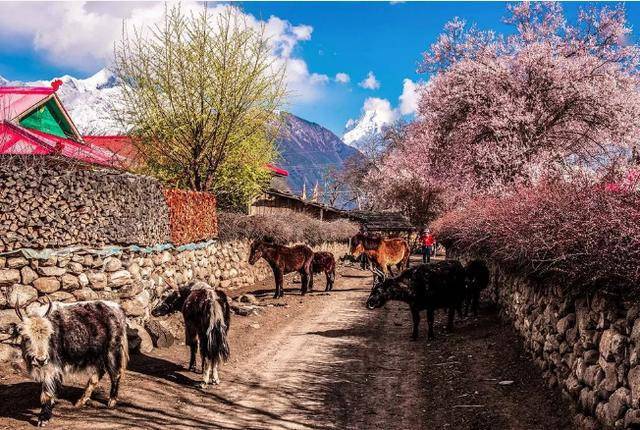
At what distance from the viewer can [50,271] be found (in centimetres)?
1032

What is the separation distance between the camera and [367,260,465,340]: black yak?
1226 cm

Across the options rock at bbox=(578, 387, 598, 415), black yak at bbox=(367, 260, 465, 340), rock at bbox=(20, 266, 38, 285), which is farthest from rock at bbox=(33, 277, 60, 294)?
rock at bbox=(578, 387, 598, 415)

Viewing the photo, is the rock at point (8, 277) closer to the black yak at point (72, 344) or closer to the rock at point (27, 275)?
the rock at point (27, 275)

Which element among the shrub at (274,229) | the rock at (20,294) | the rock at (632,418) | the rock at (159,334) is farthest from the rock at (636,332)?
the shrub at (274,229)

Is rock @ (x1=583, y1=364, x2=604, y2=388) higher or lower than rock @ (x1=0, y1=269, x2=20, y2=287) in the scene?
lower

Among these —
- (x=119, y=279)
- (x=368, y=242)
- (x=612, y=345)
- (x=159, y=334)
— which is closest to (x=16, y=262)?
(x=119, y=279)

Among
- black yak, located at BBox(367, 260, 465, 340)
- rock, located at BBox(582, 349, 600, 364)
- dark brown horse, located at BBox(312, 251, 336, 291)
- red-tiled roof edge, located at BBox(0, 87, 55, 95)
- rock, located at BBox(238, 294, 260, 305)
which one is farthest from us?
red-tiled roof edge, located at BBox(0, 87, 55, 95)

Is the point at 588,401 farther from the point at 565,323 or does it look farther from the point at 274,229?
the point at 274,229

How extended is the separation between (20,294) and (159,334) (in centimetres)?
295

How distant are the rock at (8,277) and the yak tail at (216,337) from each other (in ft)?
14.1

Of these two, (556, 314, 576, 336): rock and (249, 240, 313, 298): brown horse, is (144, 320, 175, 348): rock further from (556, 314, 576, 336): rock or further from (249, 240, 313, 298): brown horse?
(556, 314, 576, 336): rock

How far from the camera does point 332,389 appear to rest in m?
8.70

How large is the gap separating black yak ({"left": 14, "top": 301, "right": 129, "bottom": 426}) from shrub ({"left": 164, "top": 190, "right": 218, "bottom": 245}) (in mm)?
7156

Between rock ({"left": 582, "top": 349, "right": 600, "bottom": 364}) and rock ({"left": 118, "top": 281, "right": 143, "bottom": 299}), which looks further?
rock ({"left": 118, "top": 281, "right": 143, "bottom": 299})
